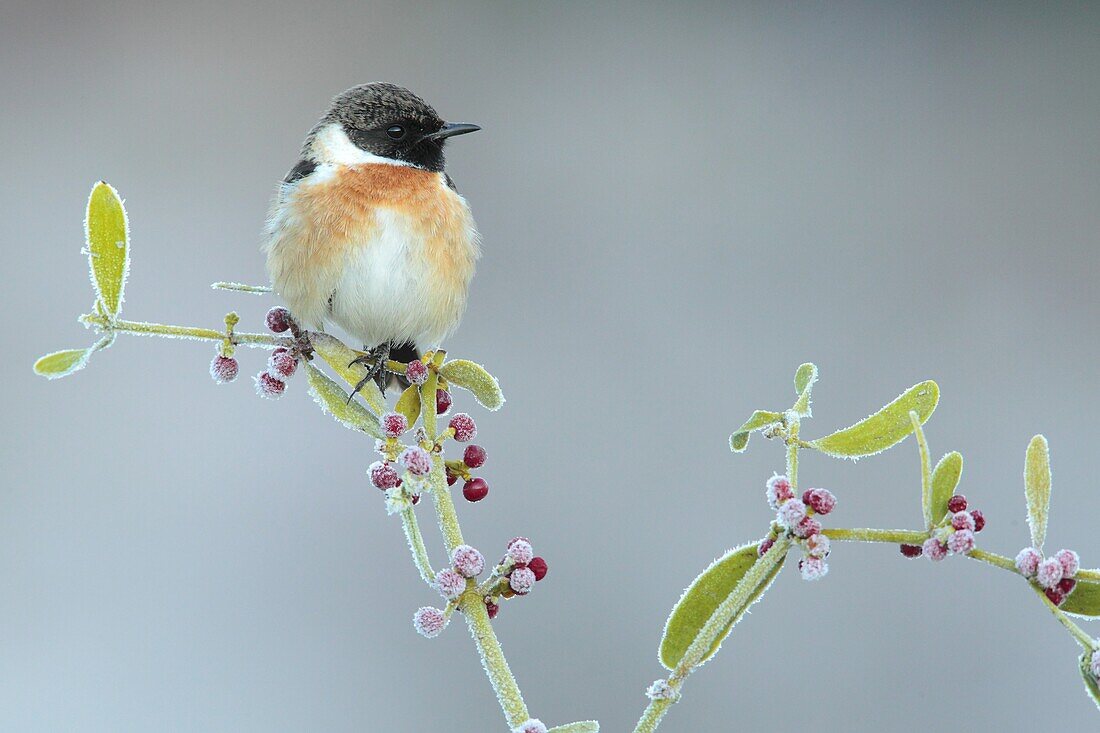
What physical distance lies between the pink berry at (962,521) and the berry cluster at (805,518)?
0.10m

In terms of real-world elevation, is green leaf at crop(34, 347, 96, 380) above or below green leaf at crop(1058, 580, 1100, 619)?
below

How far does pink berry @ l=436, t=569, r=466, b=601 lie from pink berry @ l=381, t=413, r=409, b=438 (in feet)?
0.51

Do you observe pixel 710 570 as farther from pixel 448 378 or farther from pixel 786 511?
pixel 448 378

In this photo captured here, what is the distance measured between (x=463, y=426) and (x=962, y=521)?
1.44 ft

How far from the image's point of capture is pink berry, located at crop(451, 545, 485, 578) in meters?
0.88

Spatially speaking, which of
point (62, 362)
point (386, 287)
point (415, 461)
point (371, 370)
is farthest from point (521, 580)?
point (386, 287)

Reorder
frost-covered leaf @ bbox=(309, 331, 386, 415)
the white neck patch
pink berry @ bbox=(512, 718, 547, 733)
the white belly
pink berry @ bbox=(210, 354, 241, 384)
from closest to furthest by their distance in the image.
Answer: pink berry @ bbox=(512, 718, 547, 733) → pink berry @ bbox=(210, 354, 241, 384) → frost-covered leaf @ bbox=(309, 331, 386, 415) → the white belly → the white neck patch

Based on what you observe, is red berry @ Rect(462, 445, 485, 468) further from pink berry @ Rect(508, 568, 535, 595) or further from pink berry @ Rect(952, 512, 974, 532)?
pink berry @ Rect(952, 512, 974, 532)

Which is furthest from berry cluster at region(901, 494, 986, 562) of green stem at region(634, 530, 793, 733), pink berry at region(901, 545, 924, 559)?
green stem at region(634, 530, 793, 733)

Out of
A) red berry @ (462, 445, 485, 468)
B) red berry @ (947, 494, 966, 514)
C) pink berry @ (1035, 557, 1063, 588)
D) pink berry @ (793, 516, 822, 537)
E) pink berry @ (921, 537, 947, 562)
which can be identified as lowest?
red berry @ (462, 445, 485, 468)

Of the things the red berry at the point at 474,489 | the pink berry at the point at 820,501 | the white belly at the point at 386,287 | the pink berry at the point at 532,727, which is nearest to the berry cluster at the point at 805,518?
the pink berry at the point at 820,501

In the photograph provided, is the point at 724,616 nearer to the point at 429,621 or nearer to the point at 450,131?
the point at 429,621

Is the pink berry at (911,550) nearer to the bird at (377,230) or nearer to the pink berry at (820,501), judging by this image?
the pink berry at (820,501)

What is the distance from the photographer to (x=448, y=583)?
87 cm
